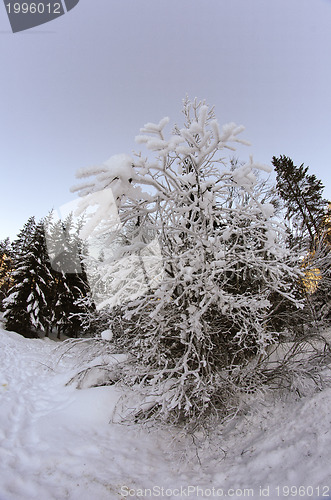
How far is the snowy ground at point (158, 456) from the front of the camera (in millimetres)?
2703

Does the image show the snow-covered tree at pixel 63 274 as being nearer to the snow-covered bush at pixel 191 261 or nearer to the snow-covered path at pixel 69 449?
the snow-covered path at pixel 69 449

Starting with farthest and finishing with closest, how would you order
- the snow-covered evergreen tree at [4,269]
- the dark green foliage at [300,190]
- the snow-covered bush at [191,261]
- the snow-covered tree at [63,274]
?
the snow-covered evergreen tree at [4,269] < the snow-covered tree at [63,274] < the dark green foliage at [300,190] < the snow-covered bush at [191,261]

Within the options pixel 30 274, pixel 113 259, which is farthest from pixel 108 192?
pixel 30 274

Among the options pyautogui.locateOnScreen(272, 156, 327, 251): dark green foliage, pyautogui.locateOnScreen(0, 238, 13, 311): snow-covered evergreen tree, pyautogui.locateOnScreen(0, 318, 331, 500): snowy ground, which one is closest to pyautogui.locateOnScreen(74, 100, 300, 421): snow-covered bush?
pyautogui.locateOnScreen(0, 318, 331, 500): snowy ground

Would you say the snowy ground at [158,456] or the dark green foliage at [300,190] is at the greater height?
the dark green foliage at [300,190]

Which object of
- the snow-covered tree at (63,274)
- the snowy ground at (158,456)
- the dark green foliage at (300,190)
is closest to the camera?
the snowy ground at (158,456)

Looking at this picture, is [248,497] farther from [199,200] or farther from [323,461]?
[199,200]

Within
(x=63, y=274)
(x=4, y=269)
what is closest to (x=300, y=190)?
(x=63, y=274)

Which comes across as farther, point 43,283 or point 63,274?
point 63,274

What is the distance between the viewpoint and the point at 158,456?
3768mm

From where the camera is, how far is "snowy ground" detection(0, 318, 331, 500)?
2.70 meters

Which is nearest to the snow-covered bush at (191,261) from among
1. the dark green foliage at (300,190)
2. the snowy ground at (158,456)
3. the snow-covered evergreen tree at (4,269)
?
the snowy ground at (158,456)

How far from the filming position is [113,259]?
389cm

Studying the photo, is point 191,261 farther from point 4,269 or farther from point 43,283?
point 4,269
